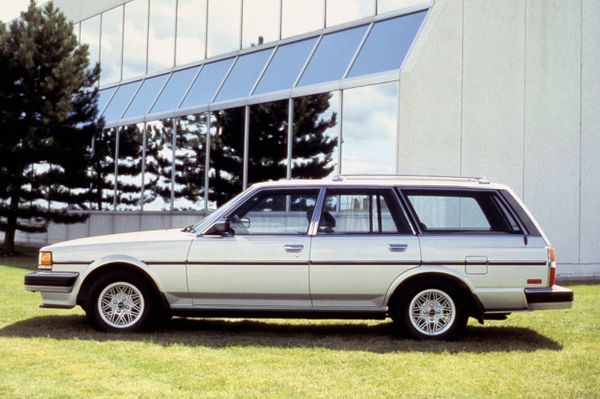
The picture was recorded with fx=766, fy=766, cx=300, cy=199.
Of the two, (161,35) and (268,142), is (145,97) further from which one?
(268,142)

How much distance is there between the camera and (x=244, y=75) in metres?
19.7

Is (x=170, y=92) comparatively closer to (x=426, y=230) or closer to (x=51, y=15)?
(x=51, y=15)

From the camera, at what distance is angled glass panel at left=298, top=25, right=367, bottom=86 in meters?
16.6

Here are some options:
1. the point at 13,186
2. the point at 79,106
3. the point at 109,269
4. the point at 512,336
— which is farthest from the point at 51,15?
the point at 512,336

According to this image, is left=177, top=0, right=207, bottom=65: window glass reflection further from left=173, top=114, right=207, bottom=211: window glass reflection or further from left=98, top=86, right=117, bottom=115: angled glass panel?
left=98, top=86, right=117, bottom=115: angled glass panel

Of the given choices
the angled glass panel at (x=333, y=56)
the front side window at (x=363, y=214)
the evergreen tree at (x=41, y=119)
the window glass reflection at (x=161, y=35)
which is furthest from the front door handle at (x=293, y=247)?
the window glass reflection at (x=161, y=35)

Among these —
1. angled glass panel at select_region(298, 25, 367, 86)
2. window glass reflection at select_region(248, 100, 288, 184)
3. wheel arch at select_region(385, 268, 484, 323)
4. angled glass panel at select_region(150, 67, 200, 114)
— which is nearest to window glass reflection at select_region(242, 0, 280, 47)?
angled glass panel at select_region(150, 67, 200, 114)

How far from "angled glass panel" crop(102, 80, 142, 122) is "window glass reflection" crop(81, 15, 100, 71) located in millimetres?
3552

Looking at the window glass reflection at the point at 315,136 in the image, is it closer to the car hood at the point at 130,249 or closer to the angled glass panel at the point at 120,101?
the car hood at the point at 130,249

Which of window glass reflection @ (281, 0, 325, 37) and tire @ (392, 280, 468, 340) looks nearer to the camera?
tire @ (392, 280, 468, 340)

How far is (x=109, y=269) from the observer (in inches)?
310

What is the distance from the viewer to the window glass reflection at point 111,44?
27.8 m

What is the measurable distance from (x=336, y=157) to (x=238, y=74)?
18.2ft

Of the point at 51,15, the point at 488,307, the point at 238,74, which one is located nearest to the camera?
the point at 488,307
